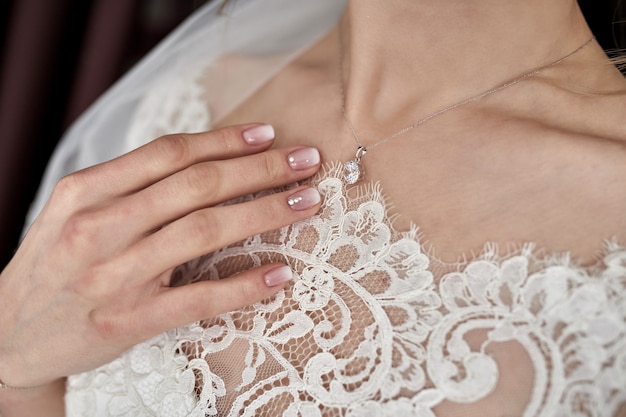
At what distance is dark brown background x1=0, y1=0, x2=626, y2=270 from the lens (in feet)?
5.78

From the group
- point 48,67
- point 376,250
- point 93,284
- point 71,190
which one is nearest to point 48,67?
point 48,67

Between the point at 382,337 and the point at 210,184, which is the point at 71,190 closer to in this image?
the point at 210,184

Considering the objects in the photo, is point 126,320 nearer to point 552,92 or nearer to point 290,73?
point 290,73

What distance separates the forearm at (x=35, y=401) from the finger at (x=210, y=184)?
0.41 m

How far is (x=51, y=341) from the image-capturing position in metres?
0.95

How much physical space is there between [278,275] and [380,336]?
17 centimetres

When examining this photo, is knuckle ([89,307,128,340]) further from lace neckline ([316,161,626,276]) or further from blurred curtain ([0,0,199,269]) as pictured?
blurred curtain ([0,0,199,269])

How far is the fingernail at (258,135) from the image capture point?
3.20 ft

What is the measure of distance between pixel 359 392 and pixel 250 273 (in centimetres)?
23

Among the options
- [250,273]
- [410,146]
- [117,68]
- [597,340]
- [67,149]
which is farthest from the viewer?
[117,68]

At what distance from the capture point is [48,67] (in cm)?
181

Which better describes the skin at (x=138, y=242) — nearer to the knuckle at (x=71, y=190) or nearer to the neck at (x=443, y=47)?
the knuckle at (x=71, y=190)

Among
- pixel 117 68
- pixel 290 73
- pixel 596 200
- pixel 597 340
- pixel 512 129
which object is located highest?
pixel 117 68

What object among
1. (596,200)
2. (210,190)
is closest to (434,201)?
(596,200)
